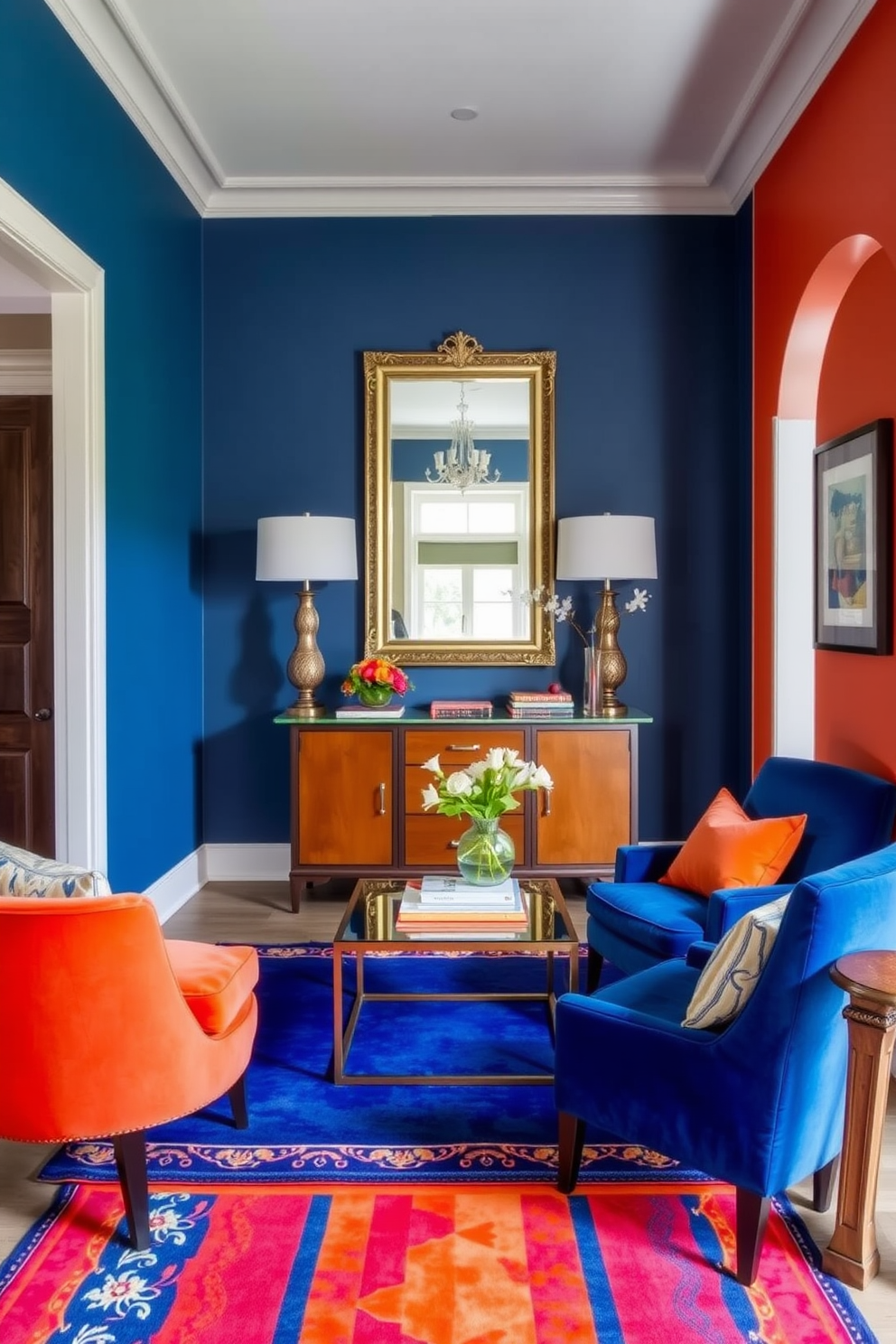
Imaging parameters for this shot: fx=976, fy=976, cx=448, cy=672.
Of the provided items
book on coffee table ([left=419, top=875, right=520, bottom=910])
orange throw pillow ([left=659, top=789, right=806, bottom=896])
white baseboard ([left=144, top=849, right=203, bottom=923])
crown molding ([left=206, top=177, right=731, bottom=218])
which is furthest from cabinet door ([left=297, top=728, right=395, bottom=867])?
crown molding ([left=206, top=177, right=731, bottom=218])

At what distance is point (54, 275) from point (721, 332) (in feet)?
10.1

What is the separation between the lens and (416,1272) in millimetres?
1933

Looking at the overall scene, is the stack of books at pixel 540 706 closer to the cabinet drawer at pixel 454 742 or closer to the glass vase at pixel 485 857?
the cabinet drawer at pixel 454 742

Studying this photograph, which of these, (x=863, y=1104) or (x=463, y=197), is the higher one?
(x=463, y=197)

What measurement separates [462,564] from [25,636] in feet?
6.56

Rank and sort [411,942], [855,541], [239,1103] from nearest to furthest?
[239,1103] → [411,942] → [855,541]

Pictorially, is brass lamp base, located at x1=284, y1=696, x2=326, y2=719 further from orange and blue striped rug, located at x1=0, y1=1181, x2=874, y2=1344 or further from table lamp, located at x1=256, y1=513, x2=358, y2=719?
orange and blue striped rug, located at x1=0, y1=1181, x2=874, y2=1344

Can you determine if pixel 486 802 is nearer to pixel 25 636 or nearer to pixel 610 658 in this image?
pixel 610 658

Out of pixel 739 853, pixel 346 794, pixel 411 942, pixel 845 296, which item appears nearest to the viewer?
pixel 411 942

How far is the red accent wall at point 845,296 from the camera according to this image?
297 centimetres

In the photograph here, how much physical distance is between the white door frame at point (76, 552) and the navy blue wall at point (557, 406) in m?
1.50

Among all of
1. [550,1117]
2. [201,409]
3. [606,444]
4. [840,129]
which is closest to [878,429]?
[840,129]

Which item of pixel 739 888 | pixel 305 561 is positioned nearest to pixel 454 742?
pixel 305 561

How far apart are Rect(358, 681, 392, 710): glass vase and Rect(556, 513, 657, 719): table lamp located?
38.0 inches
